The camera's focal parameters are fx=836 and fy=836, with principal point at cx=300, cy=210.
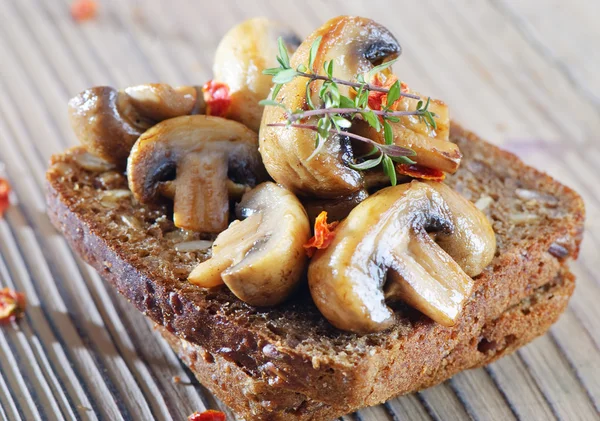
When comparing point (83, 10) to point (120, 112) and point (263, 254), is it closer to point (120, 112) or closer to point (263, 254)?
point (120, 112)

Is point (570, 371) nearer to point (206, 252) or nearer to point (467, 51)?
point (206, 252)

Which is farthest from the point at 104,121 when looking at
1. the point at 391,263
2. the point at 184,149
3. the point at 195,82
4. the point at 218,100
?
the point at 195,82

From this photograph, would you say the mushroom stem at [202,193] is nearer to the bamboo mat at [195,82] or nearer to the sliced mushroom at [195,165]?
the sliced mushroom at [195,165]

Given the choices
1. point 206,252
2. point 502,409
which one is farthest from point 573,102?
point 206,252

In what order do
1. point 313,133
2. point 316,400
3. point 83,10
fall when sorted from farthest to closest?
point 83,10
point 316,400
point 313,133

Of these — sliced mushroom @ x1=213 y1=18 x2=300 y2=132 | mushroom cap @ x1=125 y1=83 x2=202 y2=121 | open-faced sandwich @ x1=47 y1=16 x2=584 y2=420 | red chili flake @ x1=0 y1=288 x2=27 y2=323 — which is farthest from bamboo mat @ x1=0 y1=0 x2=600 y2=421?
sliced mushroom @ x1=213 y1=18 x2=300 y2=132

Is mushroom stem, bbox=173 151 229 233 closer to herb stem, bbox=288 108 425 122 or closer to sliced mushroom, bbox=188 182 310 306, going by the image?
sliced mushroom, bbox=188 182 310 306

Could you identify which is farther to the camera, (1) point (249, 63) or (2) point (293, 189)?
(1) point (249, 63)
